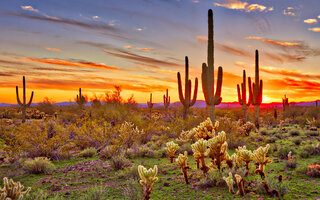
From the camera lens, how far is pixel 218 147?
522cm

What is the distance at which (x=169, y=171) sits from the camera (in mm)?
7145

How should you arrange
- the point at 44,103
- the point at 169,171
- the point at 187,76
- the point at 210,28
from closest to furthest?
1. the point at 169,171
2. the point at 210,28
3. the point at 187,76
4. the point at 44,103

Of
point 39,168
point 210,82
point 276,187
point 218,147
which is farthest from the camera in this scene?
point 210,82

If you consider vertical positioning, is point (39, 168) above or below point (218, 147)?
below

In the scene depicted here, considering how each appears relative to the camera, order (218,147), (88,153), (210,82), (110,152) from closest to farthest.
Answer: (218,147)
(110,152)
(88,153)
(210,82)

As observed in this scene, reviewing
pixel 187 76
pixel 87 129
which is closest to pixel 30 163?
pixel 87 129

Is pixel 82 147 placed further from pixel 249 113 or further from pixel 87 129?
pixel 249 113

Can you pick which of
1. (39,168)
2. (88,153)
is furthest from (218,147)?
(88,153)

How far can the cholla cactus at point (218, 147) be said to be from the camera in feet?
16.8

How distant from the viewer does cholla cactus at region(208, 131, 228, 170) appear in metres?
5.12

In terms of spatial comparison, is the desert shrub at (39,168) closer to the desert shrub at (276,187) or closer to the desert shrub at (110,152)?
the desert shrub at (110,152)

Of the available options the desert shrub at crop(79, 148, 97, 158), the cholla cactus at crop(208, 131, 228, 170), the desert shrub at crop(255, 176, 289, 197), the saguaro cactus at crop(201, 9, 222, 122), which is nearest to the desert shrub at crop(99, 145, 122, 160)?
the desert shrub at crop(79, 148, 97, 158)

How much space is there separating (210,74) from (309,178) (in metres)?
8.76

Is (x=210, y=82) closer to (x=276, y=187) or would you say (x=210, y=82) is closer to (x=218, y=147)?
(x=218, y=147)
